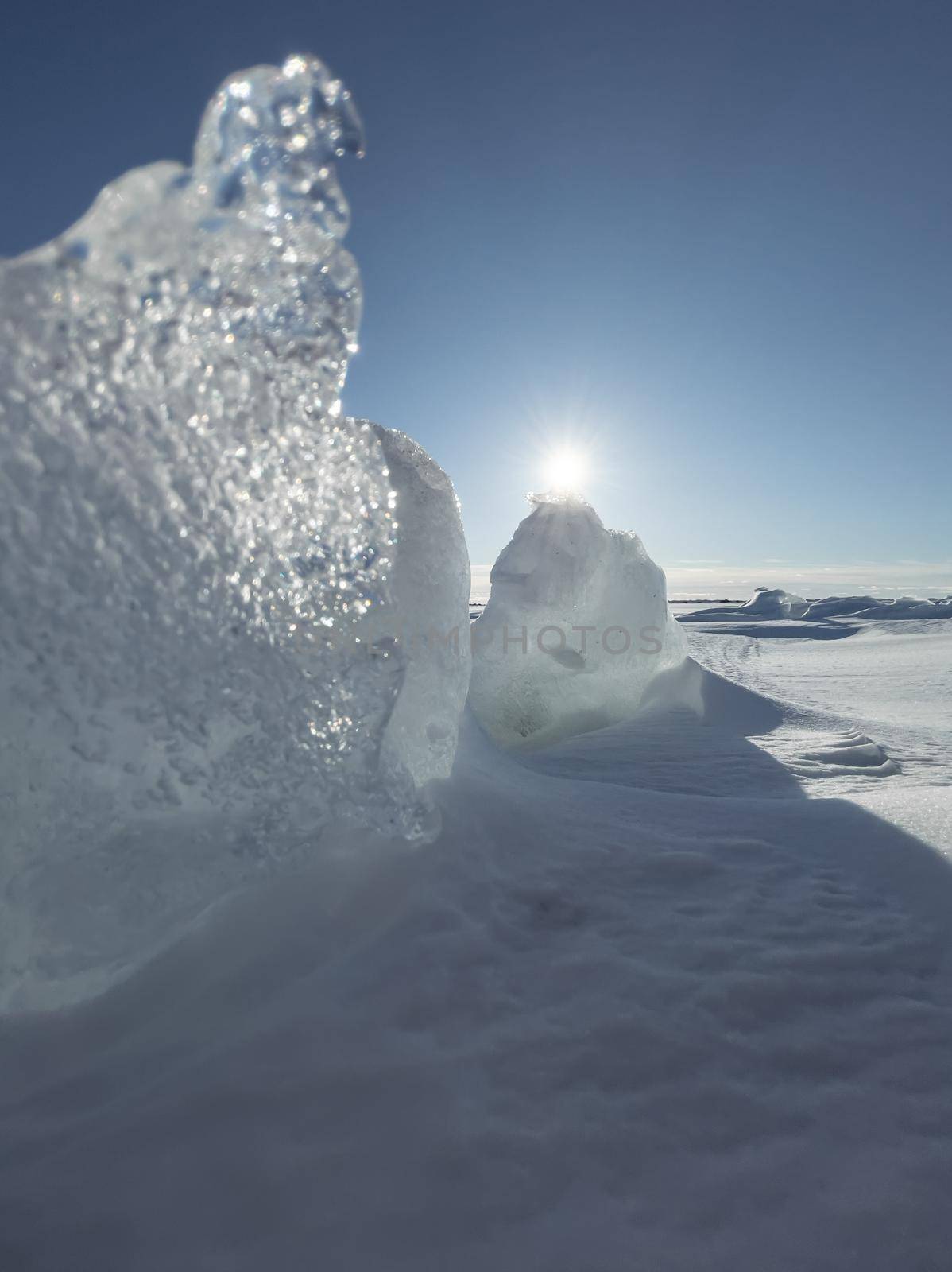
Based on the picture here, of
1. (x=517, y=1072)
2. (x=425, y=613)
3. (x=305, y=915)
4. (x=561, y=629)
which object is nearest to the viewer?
(x=517, y=1072)

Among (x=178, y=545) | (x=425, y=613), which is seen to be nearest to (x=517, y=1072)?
(x=178, y=545)

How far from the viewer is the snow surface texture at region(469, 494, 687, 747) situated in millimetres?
4520

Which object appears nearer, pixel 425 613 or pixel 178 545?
pixel 178 545

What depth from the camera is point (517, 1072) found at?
120 cm

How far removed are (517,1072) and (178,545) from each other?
120 centimetres

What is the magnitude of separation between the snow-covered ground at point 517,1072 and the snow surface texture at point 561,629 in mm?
2580

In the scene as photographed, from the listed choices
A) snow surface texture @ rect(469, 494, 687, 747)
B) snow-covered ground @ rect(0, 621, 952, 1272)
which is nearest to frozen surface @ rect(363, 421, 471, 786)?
snow-covered ground @ rect(0, 621, 952, 1272)

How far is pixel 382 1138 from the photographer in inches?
41.9

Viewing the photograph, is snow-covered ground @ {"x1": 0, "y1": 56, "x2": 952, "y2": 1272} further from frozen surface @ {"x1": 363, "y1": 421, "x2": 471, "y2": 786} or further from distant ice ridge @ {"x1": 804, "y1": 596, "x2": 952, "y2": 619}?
distant ice ridge @ {"x1": 804, "y1": 596, "x2": 952, "y2": 619}

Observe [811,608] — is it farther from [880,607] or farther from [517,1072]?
[517,1072]

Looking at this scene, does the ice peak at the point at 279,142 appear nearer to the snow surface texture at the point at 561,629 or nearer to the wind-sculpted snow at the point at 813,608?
the snow surface texture at the point at 561,629

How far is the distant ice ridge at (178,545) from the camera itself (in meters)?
1.28

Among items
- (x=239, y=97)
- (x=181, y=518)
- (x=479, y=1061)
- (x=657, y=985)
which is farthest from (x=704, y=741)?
(x=239, y=97)

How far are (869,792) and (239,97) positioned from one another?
10.2ft
